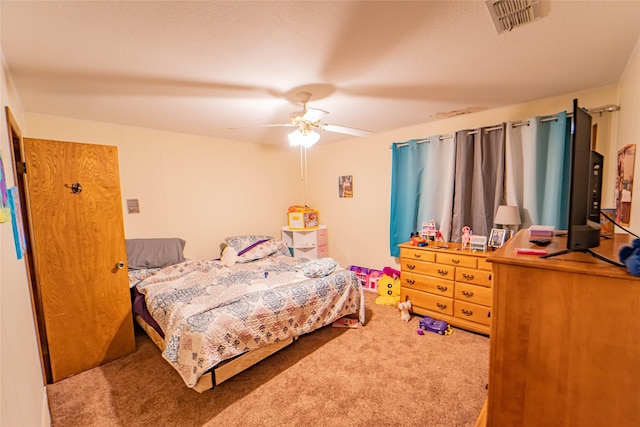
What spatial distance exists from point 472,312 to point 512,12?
250 cm

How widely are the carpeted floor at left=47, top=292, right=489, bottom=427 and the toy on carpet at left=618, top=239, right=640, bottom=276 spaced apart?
142 centimetres

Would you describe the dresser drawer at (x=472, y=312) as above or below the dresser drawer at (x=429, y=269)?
below

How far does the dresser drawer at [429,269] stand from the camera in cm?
279

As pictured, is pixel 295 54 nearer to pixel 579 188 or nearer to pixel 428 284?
pixel 579 188

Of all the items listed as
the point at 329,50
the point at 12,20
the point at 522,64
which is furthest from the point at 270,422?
the point at 522,64

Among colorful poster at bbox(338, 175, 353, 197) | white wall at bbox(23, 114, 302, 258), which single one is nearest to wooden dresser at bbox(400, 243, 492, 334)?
colorful poster at bbox(338, 175, 353, 197)

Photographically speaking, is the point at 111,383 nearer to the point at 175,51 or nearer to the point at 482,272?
the point at 175,51

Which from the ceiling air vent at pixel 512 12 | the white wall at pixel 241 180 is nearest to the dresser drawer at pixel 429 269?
the white wall at pixel 241 180

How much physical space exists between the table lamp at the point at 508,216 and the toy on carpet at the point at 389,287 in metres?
1.47

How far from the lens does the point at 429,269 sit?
293 cm

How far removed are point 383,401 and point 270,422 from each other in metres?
0.78

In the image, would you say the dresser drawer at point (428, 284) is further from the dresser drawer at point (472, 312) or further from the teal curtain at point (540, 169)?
the teal curtain at point (540, 169)

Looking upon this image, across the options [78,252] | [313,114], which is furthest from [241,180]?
[313,114]

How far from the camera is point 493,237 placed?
272cm
